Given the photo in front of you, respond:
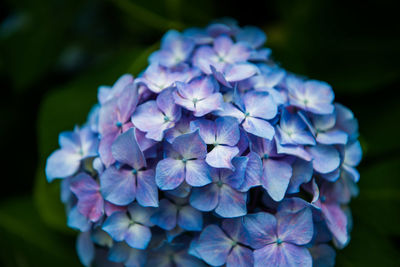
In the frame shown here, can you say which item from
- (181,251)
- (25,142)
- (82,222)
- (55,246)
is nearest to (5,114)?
(25,142)

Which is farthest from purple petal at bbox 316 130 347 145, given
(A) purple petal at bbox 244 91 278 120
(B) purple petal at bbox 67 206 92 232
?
(B) purple petal at bbox 67 206 92 232

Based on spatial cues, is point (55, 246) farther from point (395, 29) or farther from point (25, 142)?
point (395, 29)

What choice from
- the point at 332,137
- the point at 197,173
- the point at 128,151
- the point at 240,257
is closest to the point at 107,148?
the point at 128,151

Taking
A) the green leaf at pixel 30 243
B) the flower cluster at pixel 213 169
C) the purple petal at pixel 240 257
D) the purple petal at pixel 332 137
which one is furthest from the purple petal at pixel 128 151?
the green leaf at pixel 30 243

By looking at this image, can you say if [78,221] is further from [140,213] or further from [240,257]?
[240,257]

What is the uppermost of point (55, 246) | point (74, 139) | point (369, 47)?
point (74, 139)

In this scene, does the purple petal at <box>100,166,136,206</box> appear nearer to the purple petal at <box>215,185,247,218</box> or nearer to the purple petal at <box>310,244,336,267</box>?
the purple petal at <box>215,185,247,218</box>

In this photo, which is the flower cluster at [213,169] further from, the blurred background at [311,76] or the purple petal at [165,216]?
the blurred background at [311,76]
